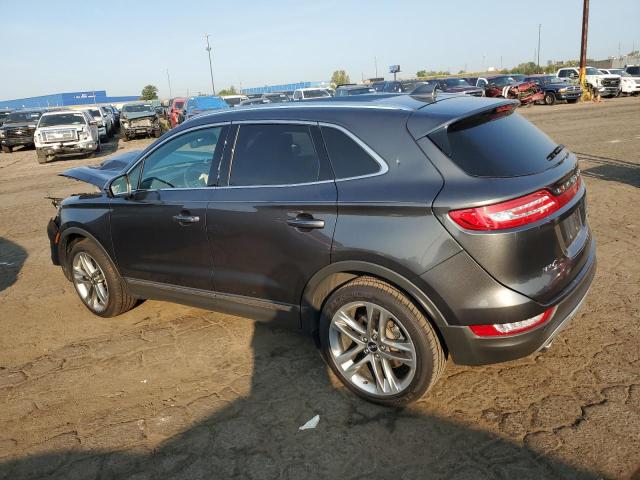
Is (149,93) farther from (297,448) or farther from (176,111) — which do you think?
(297,448)

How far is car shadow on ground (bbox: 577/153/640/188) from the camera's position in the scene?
8547mm

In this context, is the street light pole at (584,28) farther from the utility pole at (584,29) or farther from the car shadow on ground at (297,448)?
the car shadow on ground at (297,448)

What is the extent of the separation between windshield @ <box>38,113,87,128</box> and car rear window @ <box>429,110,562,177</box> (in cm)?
1790

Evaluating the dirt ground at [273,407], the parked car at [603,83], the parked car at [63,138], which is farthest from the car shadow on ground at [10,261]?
the parked car at [603,83]

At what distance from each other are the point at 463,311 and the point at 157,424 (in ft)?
6.33

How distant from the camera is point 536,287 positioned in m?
2.66

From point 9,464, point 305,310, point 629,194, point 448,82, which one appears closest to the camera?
point 9,464

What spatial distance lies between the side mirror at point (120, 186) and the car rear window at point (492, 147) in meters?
2.59

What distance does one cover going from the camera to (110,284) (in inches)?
175

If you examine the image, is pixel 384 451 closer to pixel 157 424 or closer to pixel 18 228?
pixel 157 424

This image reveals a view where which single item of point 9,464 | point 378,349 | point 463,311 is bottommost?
point 9,464

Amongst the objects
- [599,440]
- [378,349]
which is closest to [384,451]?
[378,349]

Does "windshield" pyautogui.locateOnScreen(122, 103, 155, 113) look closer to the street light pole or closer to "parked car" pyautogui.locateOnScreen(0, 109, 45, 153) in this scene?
"parked car" pyautogui.locateOnScreen(0, 109, 45, 153)

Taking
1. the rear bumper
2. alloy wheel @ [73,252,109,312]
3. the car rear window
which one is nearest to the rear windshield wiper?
the car rear window
